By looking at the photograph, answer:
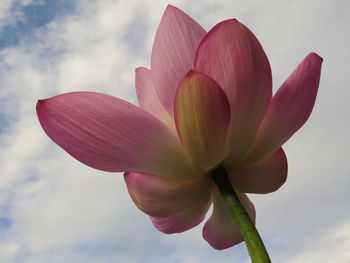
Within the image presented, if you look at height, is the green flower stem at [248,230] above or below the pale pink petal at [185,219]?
below

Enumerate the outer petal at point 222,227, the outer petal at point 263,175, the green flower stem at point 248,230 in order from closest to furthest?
1. the green flower stem at point 248,230
2. the outer petal at point 263,175
3. the outer petal at point 222,227

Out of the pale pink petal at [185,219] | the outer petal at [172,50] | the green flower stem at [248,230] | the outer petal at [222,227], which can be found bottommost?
the green flower stem at [248,230]

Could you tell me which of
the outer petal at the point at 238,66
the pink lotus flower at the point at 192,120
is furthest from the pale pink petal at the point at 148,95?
the outer petal at the point at 238,66

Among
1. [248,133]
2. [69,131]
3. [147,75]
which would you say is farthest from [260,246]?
[147,75]

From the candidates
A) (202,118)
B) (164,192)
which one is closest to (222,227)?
(164,192)

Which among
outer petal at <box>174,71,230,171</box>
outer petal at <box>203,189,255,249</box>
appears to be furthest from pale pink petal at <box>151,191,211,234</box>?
outer petal at <box>174,71,230,171</box>

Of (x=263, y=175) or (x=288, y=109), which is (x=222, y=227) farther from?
(x=288, y=109)

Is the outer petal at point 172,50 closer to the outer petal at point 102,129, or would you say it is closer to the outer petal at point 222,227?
the outer petal at point 102,129
